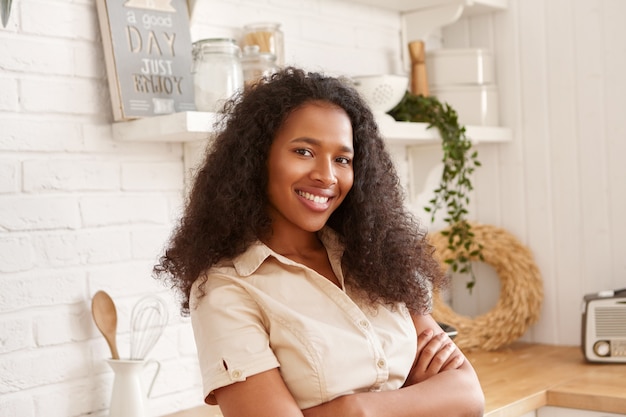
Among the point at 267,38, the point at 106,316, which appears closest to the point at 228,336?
the point at 106,316

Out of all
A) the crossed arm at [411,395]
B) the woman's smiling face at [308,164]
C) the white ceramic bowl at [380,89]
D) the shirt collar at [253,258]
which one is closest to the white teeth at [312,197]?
the woman's smiling face at [308,164]

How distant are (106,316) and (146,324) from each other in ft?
0.46

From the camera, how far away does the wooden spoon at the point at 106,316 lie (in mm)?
1782

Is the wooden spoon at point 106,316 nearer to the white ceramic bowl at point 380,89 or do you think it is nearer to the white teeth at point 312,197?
the white teeth at point 312,197

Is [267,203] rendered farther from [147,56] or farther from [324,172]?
[147,56]

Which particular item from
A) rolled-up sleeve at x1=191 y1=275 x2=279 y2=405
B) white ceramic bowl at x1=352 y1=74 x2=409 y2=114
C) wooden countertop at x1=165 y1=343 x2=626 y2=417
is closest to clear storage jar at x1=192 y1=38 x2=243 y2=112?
white ceramic bowl at x1=352 y1=74 x2=409 y2=114

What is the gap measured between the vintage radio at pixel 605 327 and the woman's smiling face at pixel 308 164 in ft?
3.80

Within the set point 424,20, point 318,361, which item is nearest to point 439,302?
point 424,20

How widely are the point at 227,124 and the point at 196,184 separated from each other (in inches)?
4.7

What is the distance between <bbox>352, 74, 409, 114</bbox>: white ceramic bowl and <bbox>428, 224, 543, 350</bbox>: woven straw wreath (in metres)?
0.54

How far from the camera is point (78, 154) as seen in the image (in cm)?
180

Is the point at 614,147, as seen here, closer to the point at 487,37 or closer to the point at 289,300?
the point at 487,37

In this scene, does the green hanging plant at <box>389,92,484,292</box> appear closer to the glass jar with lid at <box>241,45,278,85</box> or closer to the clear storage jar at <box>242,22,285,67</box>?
the clear storage jar at <box>242,22,285,67</box>

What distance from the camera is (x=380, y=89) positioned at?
224cm
